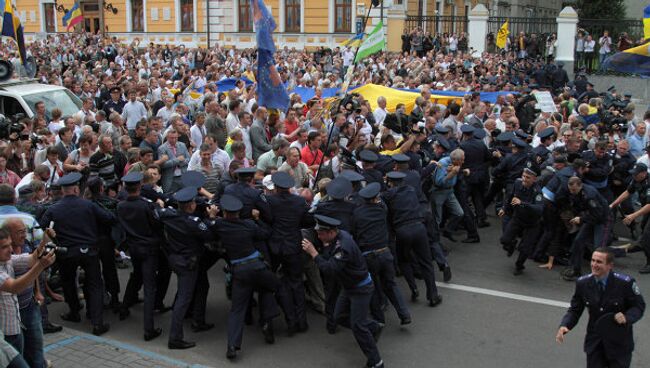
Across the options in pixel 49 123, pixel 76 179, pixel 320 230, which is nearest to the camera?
pixel 320 230

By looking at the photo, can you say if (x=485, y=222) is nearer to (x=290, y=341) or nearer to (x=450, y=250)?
(x=450, y=250)

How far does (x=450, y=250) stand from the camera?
10.8 m

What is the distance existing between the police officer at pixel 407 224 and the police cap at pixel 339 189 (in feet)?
2.55

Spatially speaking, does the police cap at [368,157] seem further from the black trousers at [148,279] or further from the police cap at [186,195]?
the black trousers at [148,279]

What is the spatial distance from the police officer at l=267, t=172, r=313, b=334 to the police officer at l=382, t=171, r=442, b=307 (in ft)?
3.84

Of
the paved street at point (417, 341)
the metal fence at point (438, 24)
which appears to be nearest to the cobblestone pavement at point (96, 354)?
the paved street at point (417, 341)

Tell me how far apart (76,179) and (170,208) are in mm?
1063

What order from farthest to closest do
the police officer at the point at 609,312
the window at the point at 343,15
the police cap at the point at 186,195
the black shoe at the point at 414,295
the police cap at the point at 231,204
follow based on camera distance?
the window at the point at 343,15
the black shoe at the point at 414,295
the police cap at the point at 186,195
the police cap at the point at 231,204
the police officer at the point at 609,312

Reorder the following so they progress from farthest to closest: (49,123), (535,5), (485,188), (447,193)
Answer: (535,5)
(49,123)
(485,188)
(447,193)

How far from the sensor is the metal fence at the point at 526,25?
2789 centimetres

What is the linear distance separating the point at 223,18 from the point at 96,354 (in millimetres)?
35492

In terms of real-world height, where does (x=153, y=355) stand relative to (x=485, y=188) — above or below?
below

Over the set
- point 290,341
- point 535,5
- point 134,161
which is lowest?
point 290,341

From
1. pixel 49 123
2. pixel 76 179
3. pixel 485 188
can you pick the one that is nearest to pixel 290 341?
pixel 76 179
